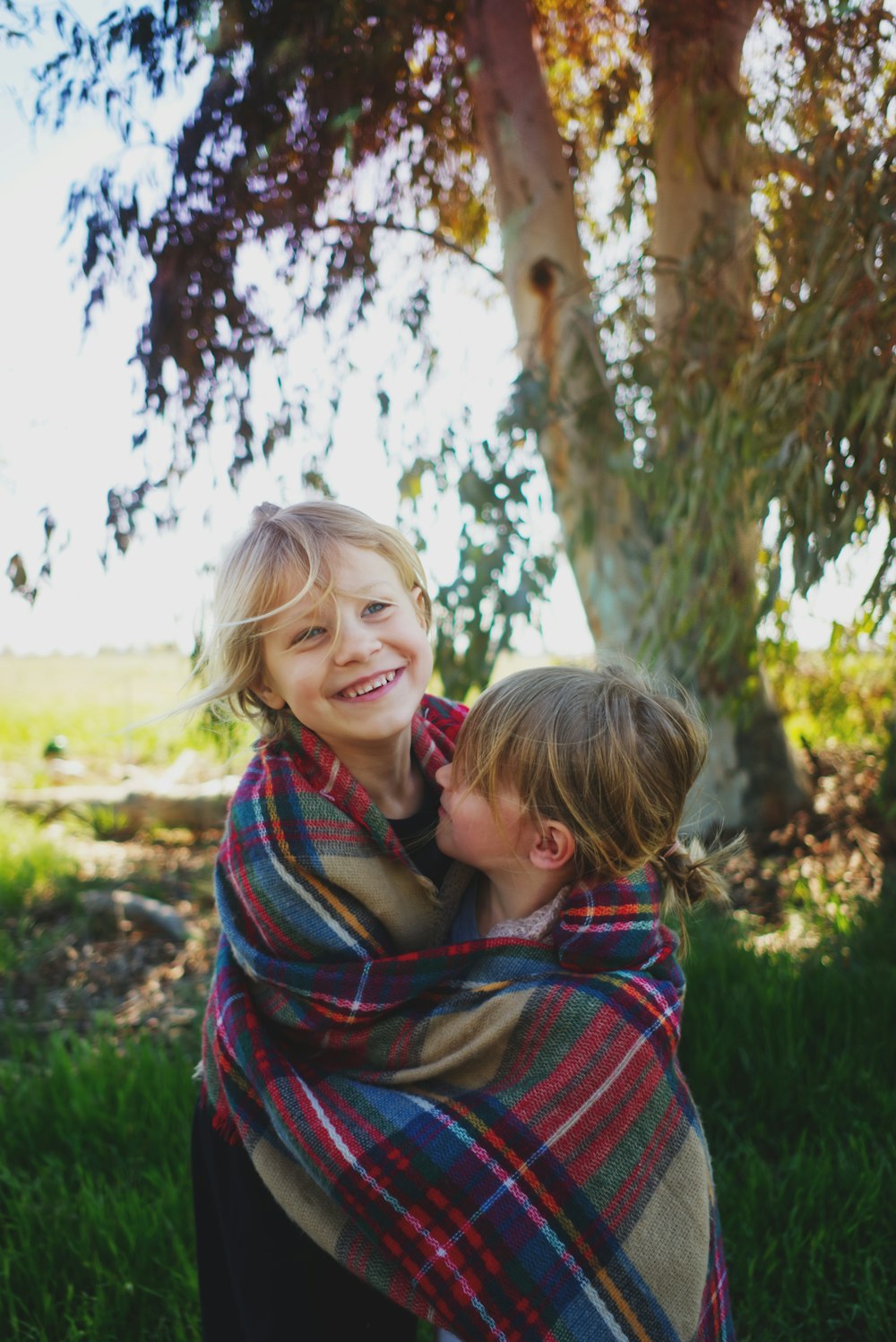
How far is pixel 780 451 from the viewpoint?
264cm

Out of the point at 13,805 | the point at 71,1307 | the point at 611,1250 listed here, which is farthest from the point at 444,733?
the point at 13,805

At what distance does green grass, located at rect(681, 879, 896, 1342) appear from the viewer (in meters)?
1.93

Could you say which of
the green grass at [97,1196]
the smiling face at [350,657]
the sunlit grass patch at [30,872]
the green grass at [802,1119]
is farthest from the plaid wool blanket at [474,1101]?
the sunlit grass patch at [30,872]

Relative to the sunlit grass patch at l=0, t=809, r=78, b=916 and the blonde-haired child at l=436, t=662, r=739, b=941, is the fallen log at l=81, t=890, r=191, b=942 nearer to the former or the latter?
the sunlit grass patch at l=0, t=809, r=78, b=916

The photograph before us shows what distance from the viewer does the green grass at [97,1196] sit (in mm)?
1919

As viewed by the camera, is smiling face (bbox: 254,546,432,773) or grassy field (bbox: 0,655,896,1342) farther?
grassy field (bbox: 0,655,896,1342)

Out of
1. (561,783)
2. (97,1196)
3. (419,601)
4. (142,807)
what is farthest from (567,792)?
(142,807)

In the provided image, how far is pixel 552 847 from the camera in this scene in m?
1.48

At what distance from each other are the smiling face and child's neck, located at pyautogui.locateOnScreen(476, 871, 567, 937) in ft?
1.04

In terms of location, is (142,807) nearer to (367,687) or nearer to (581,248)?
(581,248)

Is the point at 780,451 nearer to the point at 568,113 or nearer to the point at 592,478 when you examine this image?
the point at 592,478

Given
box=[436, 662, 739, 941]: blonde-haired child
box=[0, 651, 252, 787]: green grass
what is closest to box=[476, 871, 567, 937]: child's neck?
box=[436, 662, 739, 941]: blonde-haired child

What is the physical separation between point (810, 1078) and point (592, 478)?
2309 millimetres

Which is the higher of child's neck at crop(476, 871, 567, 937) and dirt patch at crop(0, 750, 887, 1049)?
child's neck at crop(476, 871, 567, 937)
